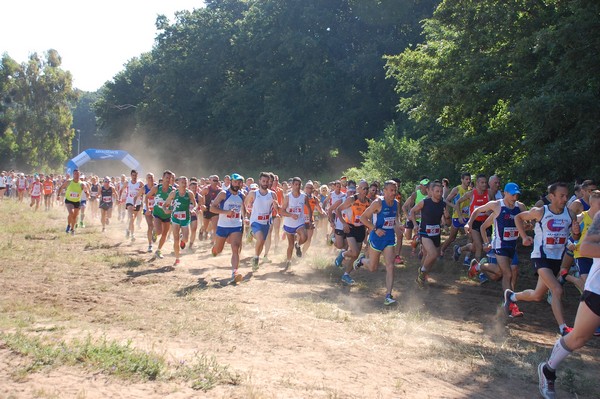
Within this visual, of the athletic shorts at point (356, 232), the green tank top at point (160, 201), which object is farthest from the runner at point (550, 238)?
the green tank top at point (160, 201)

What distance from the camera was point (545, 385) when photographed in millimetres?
5875

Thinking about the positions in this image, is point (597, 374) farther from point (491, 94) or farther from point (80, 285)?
point (491, 94)

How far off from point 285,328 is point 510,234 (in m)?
4.23

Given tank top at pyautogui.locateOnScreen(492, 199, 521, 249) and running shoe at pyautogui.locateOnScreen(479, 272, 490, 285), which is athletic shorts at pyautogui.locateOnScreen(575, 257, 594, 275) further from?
running shoe at pyautogui.locateOnScreen(479, 272, 490, 285)

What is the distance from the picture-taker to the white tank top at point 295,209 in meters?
13.8

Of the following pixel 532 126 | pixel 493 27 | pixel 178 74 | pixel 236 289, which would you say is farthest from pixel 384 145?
pixel 178 74

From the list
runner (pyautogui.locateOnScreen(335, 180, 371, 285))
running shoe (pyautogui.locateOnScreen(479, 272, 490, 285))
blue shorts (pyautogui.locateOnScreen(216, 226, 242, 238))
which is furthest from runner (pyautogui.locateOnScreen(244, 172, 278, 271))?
running shoe (pyautogui.locateOnScreen(479, 272, 490, 285))

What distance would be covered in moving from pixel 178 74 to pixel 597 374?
5001 centimetres

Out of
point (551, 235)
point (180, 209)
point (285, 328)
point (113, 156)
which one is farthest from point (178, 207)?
point (113, 156)

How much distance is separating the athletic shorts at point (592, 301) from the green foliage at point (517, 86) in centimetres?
714

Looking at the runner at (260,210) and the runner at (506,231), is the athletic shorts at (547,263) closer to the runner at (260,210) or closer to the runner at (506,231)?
the runner at (506,231)

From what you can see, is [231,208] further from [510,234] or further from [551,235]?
[551,235]

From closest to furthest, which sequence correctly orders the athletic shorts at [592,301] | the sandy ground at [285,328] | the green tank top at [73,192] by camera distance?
the athletic shorts at [592,301]
the sandy ground at [285,328]
the green tank top at [73,192]

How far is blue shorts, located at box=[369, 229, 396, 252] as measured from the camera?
1051 centimetres
